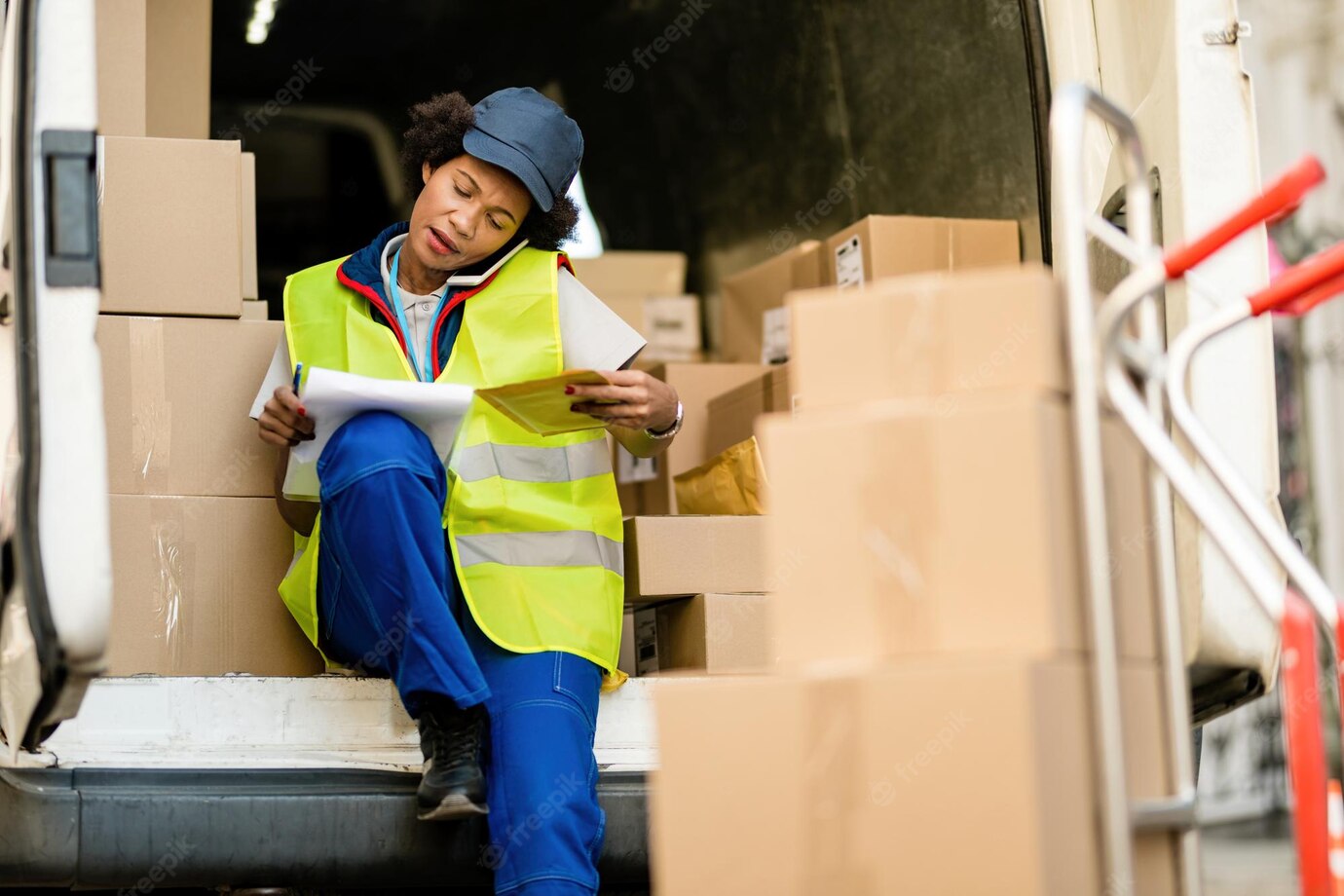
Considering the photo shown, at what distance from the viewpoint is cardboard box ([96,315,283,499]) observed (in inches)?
113

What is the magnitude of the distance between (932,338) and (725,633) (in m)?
1.39

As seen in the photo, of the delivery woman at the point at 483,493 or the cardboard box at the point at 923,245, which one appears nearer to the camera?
the delivery woman at the point at 483,493

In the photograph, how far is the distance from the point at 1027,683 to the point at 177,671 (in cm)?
170

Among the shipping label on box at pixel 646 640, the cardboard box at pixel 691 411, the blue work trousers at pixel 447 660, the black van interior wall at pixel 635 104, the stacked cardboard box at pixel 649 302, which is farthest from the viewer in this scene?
the stacked cardboard box at pixel 649 302

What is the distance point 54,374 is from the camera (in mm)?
2061

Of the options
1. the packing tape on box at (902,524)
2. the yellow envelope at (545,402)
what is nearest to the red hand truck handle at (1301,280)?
the packing tape on box at (902,524)

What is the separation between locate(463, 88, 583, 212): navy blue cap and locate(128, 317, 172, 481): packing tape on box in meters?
0.68

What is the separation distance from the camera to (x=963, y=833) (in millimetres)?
1645

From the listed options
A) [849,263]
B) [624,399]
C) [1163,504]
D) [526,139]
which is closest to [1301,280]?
[1163,504]

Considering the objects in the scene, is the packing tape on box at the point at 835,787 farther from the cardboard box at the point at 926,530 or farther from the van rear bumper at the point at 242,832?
the van rear bumper at the point at 242,832

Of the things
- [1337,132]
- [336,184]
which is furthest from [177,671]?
[1337,132]

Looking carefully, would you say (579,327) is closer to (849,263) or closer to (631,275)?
(849,263)

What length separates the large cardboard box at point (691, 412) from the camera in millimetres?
4047

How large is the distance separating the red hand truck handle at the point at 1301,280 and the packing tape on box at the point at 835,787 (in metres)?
0.66
